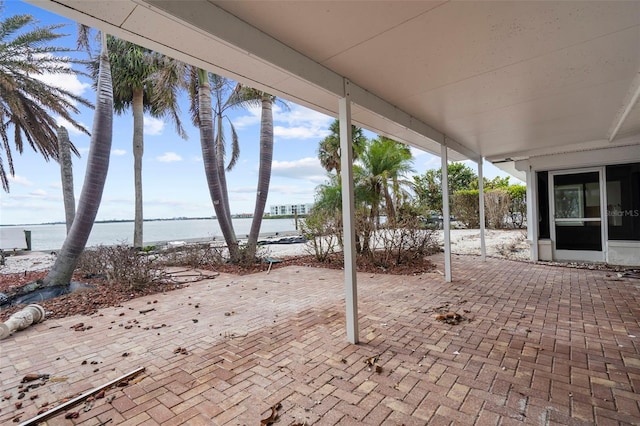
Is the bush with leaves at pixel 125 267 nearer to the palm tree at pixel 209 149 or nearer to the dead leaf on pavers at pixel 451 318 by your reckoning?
the palm tree at pixel 209 149

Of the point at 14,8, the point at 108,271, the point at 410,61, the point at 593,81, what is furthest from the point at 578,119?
the point at 14,8

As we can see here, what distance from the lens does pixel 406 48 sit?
2482 millimetres

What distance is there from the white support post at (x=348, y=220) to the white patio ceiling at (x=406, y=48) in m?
0.23

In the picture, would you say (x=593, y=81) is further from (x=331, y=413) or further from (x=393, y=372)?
(x=331, y=413)

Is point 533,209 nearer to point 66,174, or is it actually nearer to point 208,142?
point 208,142

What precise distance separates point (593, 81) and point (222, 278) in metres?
6.61

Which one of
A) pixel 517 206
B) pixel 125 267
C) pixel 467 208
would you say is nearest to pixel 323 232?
pixel 125 267

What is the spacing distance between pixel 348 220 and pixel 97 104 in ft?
18.9

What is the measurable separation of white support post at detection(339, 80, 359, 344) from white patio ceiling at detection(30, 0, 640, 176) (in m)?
0.23

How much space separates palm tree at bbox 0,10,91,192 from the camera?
713cm

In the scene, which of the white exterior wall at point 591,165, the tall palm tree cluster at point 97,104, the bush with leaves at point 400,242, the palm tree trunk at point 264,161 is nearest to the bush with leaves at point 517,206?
the white exterior wall at point 591,165

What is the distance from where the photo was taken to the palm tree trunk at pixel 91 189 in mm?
5676

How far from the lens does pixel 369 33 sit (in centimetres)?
227

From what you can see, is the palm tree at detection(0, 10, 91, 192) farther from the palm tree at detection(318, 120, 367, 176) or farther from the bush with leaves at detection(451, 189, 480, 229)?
the bush with leaves at detection(451, 189, 480, 229)
